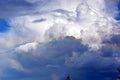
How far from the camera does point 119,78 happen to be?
5659 inches

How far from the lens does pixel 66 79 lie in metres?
161

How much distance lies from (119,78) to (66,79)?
27031mm

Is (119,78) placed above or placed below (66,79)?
below

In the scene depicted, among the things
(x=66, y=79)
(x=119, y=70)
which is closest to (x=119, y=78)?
(x=119, y=70)

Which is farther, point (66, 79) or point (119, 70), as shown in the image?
point (66, 79)

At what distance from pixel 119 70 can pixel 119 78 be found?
3207 mm

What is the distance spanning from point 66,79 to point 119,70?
27.7m

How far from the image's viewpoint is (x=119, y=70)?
143375 mm

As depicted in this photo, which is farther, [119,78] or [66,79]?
[66,79]

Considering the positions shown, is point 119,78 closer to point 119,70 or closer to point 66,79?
point 119,70
